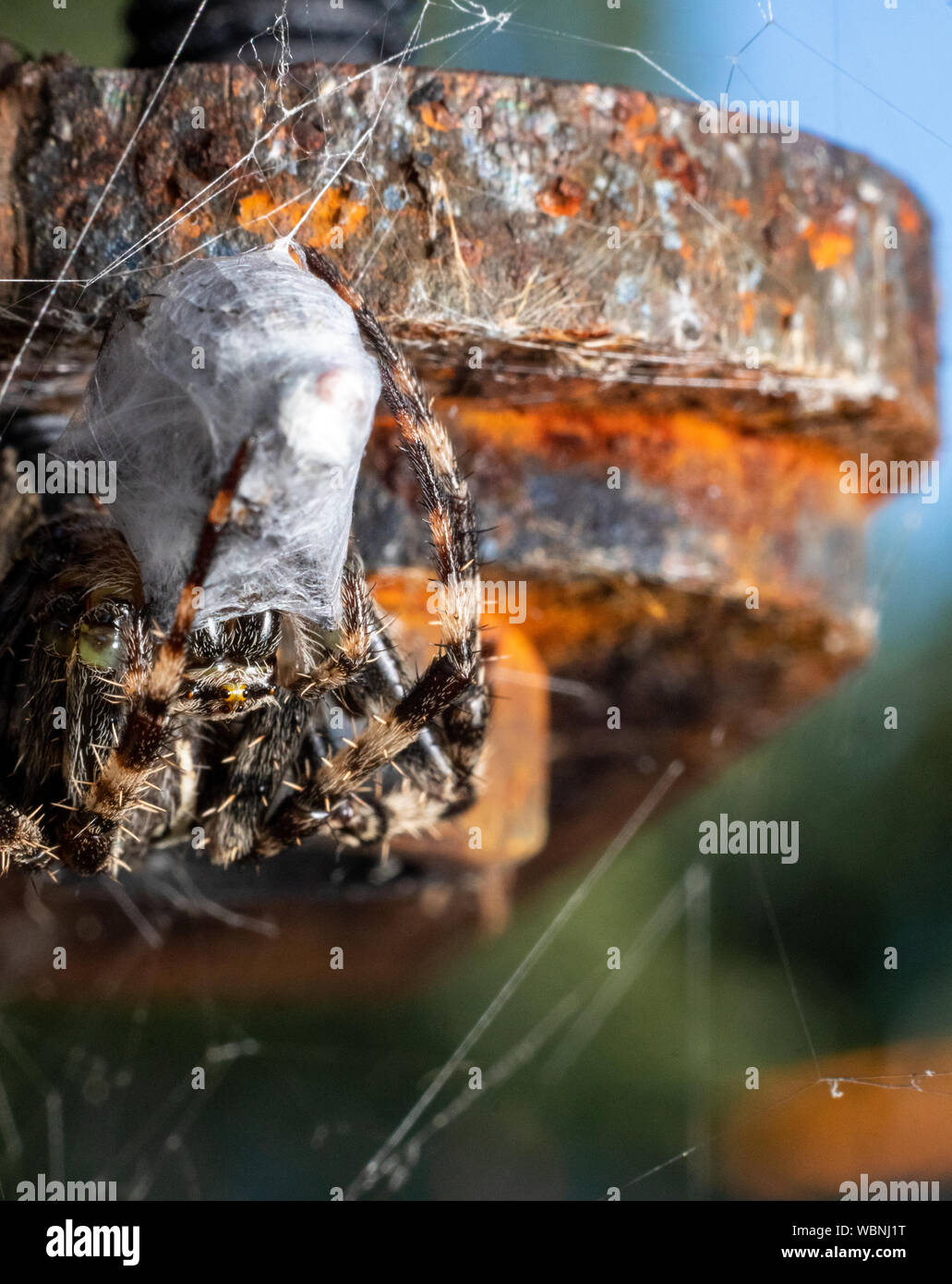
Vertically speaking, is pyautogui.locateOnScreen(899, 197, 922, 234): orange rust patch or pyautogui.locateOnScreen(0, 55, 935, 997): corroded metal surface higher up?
pyautogui.locateOnScreen(899, 197, 922, 234): orange rust patch

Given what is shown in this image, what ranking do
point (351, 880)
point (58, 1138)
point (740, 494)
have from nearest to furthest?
point (740, 494)
point (351, 880)
point (58, 1138)

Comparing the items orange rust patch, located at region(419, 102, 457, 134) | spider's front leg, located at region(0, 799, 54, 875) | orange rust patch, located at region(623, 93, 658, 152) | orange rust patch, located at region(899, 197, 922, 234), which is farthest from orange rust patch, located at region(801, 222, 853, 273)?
spider's front leg, located at region(0, 799, 54, 875)

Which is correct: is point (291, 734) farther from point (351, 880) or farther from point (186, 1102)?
point (186, 1102)

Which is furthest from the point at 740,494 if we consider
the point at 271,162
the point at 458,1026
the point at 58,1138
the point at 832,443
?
the point at 58,1138

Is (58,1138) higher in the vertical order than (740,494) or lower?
lower

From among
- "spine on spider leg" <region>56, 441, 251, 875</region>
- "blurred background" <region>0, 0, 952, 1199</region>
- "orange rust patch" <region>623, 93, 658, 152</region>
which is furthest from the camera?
"blurred background" <region>0, 0, 952, 1199</region>

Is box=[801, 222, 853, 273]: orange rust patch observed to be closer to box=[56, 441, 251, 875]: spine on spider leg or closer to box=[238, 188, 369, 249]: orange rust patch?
box=[238, 188, 369, 249]: orange rust patch

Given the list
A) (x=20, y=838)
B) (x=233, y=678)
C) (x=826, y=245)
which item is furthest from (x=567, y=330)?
(x=20, y=838)
